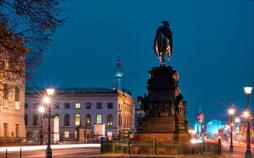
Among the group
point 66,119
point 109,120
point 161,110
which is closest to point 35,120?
point 66,119

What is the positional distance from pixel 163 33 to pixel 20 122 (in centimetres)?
5226

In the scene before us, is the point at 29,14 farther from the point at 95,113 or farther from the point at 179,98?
the point at 95,113

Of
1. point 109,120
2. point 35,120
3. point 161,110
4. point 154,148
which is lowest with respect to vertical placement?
point 109,120

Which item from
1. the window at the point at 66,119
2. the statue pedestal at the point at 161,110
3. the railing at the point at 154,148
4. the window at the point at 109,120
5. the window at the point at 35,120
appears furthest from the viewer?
the window at the point at 66,119

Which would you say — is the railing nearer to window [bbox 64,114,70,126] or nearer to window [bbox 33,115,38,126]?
window [bbox 33,115,38,126]

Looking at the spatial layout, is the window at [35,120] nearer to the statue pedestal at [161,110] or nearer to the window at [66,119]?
the window at [66,119]

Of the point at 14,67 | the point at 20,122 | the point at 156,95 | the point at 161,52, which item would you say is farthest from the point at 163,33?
the point at 20,122

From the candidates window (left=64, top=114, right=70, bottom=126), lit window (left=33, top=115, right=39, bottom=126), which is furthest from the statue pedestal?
window (left=64, top=114, right=70, bottom=126)

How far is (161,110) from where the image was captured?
36312 mm

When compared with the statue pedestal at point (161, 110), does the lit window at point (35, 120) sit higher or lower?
lower

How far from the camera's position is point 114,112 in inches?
5792

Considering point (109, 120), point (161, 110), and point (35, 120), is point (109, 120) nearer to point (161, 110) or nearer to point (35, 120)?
point (35, 120)

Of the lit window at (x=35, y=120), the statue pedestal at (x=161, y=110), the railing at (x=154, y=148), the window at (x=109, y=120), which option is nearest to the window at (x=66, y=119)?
the lit window at (x=35, y=120)

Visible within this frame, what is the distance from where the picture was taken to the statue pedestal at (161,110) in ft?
119
